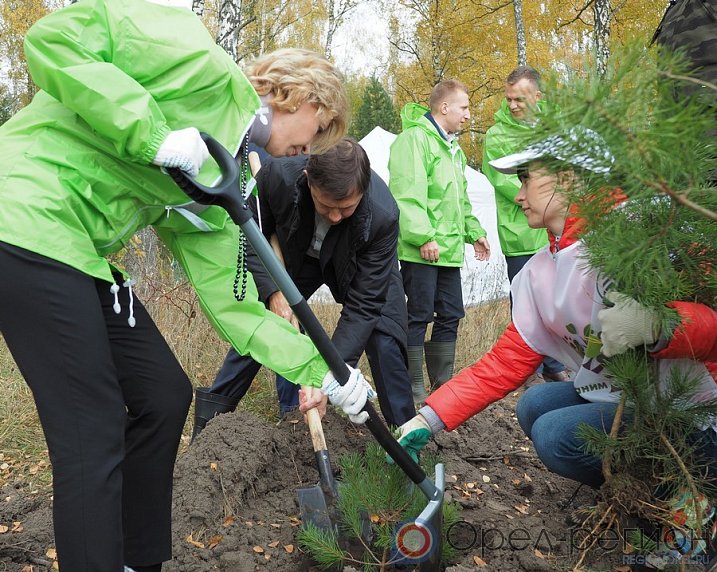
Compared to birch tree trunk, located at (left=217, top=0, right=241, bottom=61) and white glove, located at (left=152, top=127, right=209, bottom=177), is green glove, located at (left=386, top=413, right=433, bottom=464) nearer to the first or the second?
white glove, located at (left=152, top=127, right=209, bottom=177)

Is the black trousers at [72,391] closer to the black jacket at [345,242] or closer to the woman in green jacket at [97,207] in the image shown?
the woman in green jacket at [97,207]

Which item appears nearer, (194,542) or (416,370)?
(194,542)

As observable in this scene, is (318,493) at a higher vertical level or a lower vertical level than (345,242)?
lower

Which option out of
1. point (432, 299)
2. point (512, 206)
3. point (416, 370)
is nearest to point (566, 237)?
point (432, 299)

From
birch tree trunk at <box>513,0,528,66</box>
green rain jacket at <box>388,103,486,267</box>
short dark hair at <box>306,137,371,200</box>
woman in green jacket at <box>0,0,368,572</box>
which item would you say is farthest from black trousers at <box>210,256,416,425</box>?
birch tree trunk at <box>513,0,528,66</box>

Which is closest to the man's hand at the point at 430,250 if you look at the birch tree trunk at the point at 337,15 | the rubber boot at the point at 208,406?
the rubber boot at the point at 208,406

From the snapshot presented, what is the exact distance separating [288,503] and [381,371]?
79 cm

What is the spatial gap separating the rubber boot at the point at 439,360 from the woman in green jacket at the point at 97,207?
2.83 m

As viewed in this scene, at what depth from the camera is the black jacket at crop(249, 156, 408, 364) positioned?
10.1 ft

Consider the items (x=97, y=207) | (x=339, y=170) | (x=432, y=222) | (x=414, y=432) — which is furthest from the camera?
(x=432, y=222)

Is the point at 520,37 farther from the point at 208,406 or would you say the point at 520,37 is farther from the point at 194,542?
the point at 194,542

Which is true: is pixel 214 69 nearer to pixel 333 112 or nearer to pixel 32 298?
pixel 333 112

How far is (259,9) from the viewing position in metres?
20.0

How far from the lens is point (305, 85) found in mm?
2213
